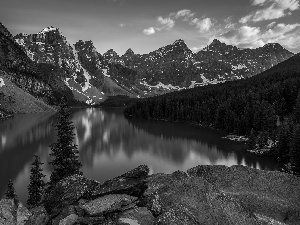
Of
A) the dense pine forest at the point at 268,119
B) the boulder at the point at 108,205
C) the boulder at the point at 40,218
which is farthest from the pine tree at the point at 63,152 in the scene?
the dense pine forest at the point at 268,119

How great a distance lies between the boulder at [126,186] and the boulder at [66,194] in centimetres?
65

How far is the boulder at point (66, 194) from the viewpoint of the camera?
15648 mm

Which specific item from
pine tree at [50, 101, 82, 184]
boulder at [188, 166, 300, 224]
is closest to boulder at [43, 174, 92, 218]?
boulder at [188, 166, 300, 224]

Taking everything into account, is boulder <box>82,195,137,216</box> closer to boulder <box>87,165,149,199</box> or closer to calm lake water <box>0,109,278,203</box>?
boulder <box>87,165,149,199</box>

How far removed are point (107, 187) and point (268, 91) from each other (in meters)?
183

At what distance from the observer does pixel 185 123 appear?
199m

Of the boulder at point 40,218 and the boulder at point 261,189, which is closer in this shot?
the boulder at point 261,189

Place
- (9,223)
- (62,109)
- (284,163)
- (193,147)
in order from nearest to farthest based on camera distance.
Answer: (9,223)
(62,109)
(284,163)
(193,147)

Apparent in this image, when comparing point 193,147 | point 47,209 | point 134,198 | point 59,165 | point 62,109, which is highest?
point 62,109

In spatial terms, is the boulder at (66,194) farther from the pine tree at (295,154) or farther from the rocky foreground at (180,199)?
the pine tree at (295,154)

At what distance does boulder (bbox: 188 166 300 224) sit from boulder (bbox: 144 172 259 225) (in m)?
0.96

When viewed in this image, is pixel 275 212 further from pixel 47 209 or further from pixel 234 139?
pixel 234 139

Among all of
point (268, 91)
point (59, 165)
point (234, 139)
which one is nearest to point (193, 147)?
point (234, 139)

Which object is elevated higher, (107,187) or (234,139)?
(107,187)
